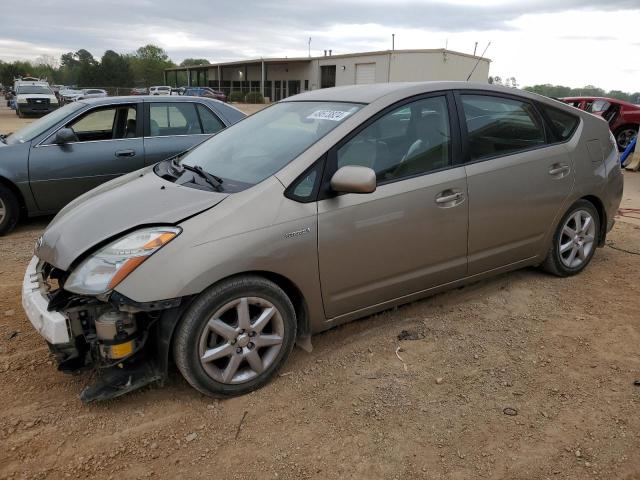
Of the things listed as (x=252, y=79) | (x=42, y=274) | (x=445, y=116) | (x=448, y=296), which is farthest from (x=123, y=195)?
(x=252, y=79)

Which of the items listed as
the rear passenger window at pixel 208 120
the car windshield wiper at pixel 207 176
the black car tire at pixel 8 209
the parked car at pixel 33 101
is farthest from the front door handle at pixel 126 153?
the parked car at pixel 33 101

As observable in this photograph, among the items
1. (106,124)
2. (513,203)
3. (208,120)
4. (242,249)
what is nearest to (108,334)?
(242,249)

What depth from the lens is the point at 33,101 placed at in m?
27.5

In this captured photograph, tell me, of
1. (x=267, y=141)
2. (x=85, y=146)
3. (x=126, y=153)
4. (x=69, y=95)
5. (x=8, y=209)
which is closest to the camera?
(x=267, y=141)

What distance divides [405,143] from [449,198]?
461 mm

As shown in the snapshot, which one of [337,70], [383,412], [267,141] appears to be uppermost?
[337,70]

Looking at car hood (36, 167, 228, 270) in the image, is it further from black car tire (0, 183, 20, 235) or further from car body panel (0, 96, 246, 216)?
black car tire (0, 183, 20, 235)

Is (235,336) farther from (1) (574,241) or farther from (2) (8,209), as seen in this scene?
(2) (8,209)

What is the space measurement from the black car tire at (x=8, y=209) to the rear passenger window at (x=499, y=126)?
16.3 ft

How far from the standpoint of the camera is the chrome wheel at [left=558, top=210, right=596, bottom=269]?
164 inches

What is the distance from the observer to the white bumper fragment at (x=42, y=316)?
8.06 feet

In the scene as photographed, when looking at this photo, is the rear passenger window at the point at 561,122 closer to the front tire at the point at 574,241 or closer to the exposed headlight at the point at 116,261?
the front tire at the point at 574,241

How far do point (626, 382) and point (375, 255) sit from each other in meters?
1.63

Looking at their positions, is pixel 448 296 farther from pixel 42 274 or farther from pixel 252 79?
pixel 252 79
